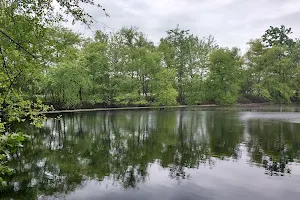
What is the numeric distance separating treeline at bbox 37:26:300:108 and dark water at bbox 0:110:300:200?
952 inches

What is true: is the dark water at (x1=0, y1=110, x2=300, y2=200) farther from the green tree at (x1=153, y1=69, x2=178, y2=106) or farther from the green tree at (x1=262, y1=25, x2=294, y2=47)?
the green tree at (x1=262, y1=25, x2=294, y2=47)

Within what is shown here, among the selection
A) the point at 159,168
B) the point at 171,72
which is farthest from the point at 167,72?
the point at 159,168

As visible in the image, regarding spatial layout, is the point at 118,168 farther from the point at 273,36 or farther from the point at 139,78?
the point at 273,36

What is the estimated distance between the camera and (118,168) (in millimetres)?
9281

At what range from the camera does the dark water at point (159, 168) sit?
7.06 meters

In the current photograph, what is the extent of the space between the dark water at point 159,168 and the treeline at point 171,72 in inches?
952

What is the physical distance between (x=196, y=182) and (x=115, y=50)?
121ft

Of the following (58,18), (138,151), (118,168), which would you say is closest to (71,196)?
(118,168)

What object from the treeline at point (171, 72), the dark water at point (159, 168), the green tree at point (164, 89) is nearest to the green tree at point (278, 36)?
the treeline at point (171, 72)

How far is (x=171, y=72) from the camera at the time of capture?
46.1 m

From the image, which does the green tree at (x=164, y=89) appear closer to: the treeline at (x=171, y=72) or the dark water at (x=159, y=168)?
the treeline at (x=171, y=72)

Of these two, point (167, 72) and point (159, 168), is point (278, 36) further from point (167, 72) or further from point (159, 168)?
point (159, 168)

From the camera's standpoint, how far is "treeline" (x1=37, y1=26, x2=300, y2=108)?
128 ft

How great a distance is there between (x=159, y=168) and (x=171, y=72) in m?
37.6
